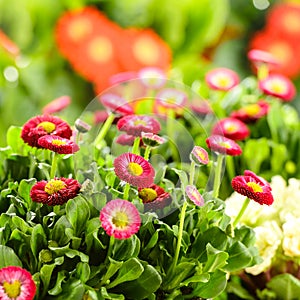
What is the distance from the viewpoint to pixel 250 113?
97 centimetres

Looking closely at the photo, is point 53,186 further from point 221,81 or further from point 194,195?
point 221,81

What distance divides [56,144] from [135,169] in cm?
7

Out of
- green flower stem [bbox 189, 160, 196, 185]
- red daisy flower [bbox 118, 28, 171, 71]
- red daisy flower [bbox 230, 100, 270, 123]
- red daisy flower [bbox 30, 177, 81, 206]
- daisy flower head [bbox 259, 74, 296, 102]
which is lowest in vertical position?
red daisy flower [bbox 118, 28, 171, 71]

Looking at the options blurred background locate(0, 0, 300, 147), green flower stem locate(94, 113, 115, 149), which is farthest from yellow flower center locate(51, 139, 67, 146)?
blurred background locate(0, 0, 300, 147)

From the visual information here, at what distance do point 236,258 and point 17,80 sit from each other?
3.26ft

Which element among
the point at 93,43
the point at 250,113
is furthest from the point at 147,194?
Result: the point at 93,43

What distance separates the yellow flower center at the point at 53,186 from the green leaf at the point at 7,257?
55 mm

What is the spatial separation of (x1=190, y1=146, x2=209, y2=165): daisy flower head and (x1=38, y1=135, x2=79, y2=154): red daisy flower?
104 mm

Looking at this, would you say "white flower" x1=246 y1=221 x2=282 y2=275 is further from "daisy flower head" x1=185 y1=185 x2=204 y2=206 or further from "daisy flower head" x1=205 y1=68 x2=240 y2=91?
"daisy flower head" x1=205 y1=68 x2=240 y2=91

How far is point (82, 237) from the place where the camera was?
63 centimetres

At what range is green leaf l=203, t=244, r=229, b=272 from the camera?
0.63 meters

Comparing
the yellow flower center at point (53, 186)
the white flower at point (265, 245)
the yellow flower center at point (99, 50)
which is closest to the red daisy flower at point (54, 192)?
the yellow flower center at point (53, 186)

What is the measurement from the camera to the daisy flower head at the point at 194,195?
613 millimetres

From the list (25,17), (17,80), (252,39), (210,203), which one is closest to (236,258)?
(210,203)
